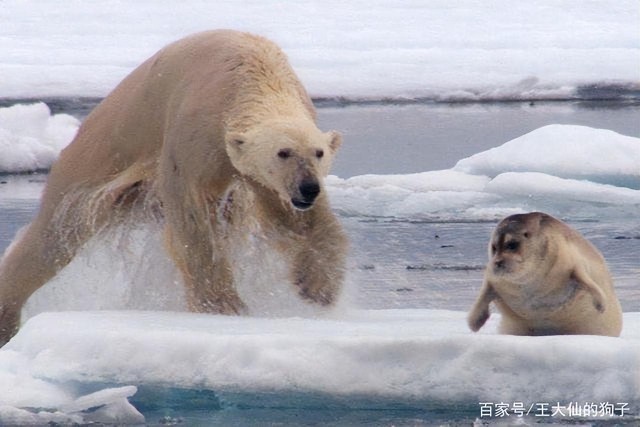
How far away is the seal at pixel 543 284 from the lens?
13.9ft

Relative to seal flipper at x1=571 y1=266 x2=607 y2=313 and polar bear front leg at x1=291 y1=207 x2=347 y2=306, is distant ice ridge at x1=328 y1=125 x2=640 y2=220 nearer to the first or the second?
polar bear front leg at x1=291 y1=207 x2=347 y2=306

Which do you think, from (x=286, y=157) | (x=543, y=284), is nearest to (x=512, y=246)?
(x=543, y=284)

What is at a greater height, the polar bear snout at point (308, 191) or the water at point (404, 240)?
the polar bear snout at point (308, 191)

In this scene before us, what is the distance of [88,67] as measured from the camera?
13414mm

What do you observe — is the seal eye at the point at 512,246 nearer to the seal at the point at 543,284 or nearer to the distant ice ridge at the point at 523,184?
the seal at the point at 543,284

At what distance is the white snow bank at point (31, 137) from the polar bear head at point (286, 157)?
499 cm

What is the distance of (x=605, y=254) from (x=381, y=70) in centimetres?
703

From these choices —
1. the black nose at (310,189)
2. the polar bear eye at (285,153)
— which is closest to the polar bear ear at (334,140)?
the polar bear eye at (285,153)

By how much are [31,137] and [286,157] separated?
18.0 feet

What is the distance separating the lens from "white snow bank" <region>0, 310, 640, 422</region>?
3.82 metres

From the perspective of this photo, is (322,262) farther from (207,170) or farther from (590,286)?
(590,286)

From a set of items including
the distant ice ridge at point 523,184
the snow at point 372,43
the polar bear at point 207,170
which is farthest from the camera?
the snow at point 372,43

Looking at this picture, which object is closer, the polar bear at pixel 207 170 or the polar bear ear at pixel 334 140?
the polar bear at pixel 207 170

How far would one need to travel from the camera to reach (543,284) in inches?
169
